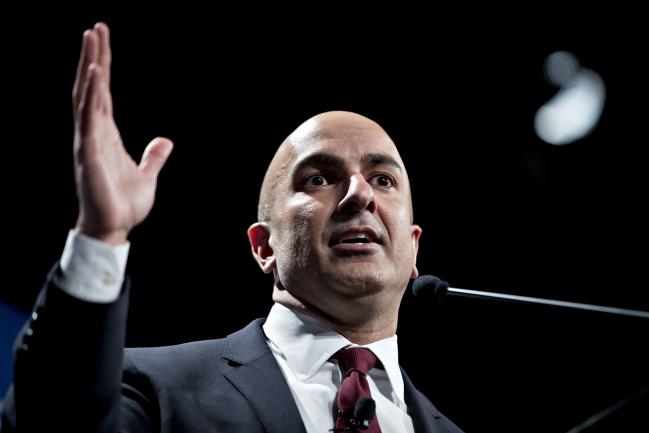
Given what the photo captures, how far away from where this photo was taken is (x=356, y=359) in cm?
196

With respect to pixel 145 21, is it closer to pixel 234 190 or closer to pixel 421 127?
pixel 234 190

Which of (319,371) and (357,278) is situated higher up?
(357,278)

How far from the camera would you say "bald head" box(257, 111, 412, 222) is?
89.0 inches

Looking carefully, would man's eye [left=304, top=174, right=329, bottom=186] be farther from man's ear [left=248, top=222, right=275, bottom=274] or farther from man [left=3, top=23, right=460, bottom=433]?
man's ear [left=248, top=222, right=275, bottom=274]

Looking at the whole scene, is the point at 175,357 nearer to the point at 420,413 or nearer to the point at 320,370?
the point at 320,370

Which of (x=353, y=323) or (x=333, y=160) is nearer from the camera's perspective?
(x=353, y=323)

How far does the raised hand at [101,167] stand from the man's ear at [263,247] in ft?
2.76

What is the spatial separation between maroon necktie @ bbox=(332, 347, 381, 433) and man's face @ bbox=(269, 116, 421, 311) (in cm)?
17

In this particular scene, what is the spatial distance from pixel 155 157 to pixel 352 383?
79cm

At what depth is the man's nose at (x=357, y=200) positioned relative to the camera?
2043 millimetres

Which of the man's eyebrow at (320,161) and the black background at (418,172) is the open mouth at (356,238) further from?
the black background at (418,172)

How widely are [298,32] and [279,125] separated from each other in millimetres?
438

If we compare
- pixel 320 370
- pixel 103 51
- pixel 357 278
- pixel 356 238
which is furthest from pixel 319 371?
pixel 103 51

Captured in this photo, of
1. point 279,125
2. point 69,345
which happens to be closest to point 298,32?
point 279,125
